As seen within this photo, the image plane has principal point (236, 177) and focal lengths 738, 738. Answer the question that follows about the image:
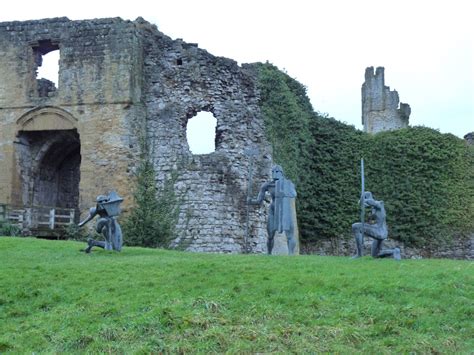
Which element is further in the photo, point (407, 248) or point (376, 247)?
point (407, 248)

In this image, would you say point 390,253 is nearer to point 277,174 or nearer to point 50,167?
point 277,174

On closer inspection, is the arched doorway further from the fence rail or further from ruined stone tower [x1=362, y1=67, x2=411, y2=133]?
ruined stone tower [x1=362, y1=67, x2=411, y2=133]

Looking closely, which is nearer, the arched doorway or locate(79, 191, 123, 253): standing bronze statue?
locate(79, 191, 123, 253): standing bronze statue

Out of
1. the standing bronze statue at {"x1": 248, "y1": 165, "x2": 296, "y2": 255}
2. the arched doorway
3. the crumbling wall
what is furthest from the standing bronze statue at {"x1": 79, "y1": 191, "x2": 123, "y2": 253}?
the arched doorway

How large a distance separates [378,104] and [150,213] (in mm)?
33529

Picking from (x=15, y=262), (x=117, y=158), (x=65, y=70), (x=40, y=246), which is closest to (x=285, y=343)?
(x=15, y=262)

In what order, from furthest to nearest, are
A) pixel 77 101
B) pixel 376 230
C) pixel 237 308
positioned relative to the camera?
pixel 77 101 → pixel 376 230 → pixel 237 308

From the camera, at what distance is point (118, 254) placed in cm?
1573

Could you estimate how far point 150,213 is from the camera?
22672 mm

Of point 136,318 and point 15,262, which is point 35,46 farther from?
point 136,318

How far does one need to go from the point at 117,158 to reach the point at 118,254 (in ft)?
26.1

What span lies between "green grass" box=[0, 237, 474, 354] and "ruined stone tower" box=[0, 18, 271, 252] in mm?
9896

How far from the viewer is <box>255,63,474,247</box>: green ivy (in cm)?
2625

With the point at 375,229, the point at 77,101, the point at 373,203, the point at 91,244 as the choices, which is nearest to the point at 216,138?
the point at 77,101
